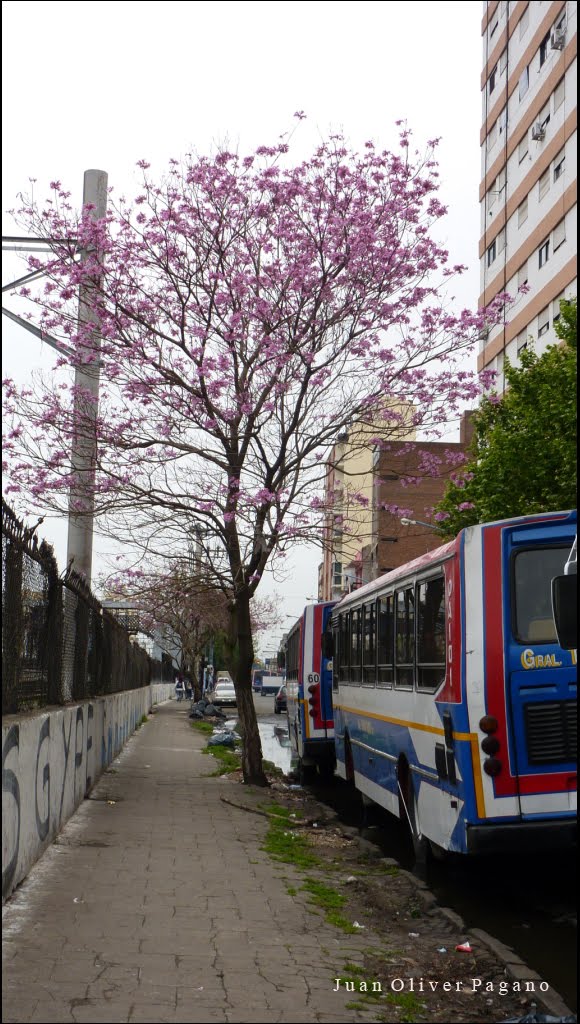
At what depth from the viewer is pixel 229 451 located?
16.4 meters

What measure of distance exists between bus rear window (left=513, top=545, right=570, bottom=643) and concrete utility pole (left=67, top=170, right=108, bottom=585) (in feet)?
27.5

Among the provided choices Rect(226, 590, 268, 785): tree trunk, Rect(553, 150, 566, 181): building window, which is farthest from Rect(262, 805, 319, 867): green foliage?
Rect(553, 150, 566, 181): building window

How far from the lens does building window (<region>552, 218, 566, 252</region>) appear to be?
38938 mm

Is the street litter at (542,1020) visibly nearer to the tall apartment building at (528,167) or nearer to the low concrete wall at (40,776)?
the low concrete wall at (40,776)

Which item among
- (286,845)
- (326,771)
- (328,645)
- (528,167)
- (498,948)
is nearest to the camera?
(498,948)

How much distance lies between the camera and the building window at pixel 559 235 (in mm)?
38938

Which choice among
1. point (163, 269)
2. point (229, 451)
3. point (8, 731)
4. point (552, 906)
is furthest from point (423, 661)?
point (163, 269)

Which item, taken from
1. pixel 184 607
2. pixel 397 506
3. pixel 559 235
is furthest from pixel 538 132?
pixel 397 506

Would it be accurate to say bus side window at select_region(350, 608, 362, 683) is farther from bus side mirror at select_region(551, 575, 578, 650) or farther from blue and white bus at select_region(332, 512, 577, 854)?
bus side mirror at select_region(551, 575, 578, 650)

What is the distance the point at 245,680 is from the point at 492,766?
1016 cm

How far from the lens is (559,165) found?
128ft

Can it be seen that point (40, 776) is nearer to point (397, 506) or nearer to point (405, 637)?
point (405, 637)

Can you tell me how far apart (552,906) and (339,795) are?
923cm

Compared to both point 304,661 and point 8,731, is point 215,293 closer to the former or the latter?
Result: point 304,661
